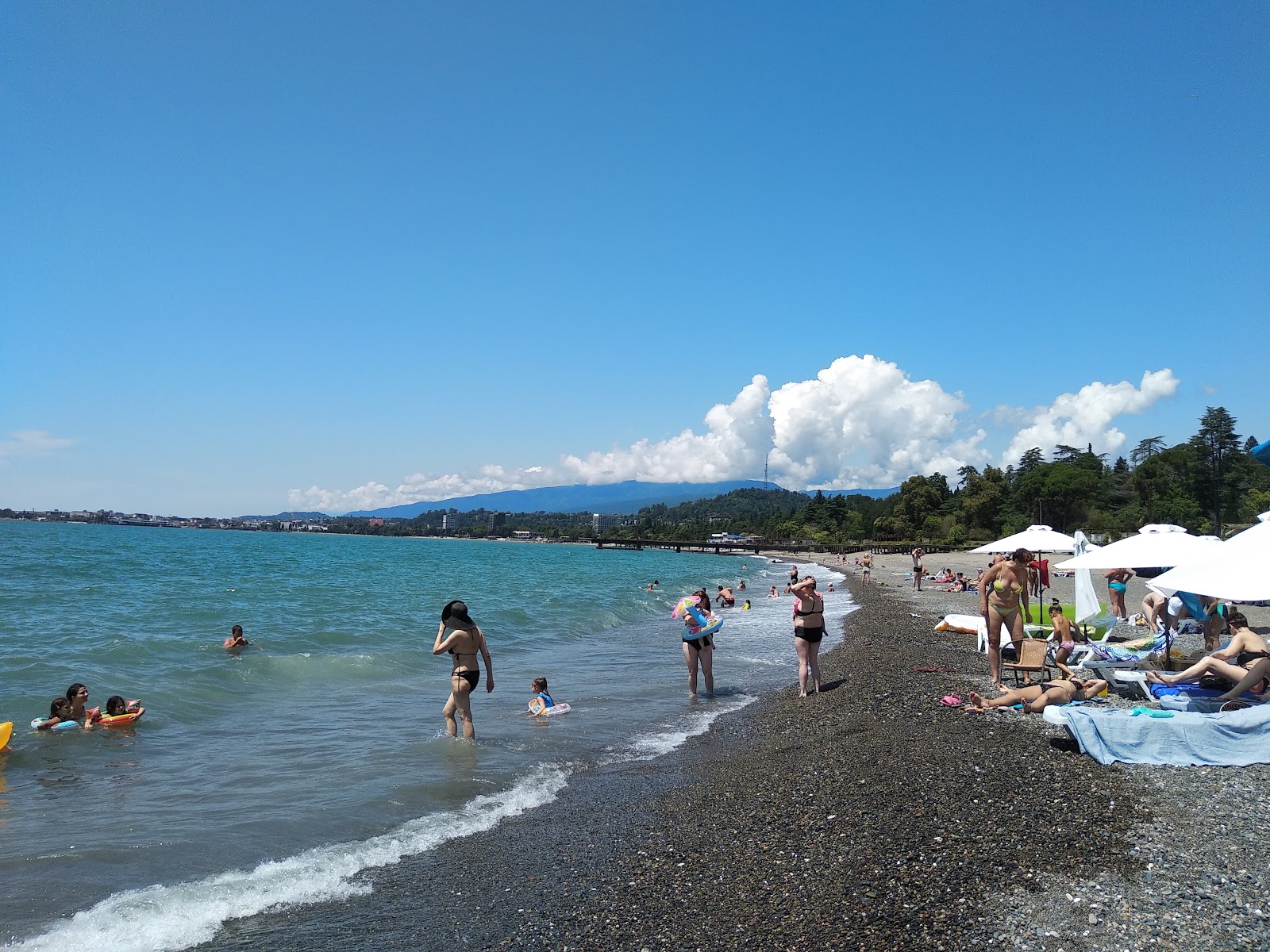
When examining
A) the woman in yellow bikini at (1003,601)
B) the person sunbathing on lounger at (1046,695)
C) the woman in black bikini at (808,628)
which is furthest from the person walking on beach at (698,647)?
the person sunbathing on lounger at (1046,695)

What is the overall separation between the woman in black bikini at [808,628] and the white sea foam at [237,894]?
5.50 meters

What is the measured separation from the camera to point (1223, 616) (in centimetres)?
1262

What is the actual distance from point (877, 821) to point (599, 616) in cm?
2180

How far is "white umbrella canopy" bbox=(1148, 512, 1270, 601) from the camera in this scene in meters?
6.47

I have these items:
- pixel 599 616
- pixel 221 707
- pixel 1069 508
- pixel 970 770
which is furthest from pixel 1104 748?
pixel 1069 508

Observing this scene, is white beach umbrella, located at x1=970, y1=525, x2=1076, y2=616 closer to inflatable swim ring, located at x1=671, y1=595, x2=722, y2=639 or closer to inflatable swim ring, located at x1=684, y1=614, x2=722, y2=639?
inflatable swim ring, located at x1=684, y1=614, x2=722, y2=639

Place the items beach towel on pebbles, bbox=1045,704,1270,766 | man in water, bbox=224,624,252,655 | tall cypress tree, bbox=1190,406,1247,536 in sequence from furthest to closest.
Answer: tall cypress tree, bbox=1190,406,1247,536 → man in water, bbox=224,624,252,655 → beach towel on pebbles, bbox=1045,704,1270,766

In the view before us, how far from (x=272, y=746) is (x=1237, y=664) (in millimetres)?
11046

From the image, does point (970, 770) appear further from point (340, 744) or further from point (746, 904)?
point (340, 744)

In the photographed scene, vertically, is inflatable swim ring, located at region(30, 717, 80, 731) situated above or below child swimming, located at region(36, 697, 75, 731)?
below

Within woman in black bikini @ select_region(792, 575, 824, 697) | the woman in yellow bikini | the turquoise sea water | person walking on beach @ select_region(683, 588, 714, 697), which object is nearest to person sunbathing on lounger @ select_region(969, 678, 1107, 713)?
the woman in yellow bikini

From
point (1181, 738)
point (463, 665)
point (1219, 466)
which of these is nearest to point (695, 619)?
point (463, 665)

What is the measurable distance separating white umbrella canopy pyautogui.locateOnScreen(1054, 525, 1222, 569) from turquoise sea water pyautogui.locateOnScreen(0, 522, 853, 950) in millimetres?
5297

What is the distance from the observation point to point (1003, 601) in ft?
36.4
